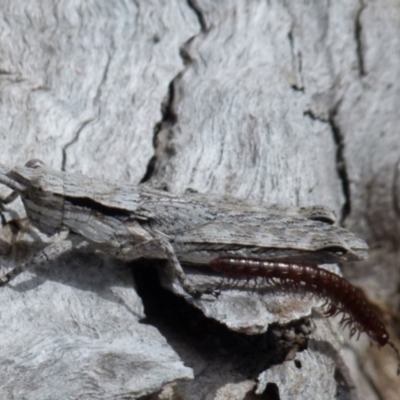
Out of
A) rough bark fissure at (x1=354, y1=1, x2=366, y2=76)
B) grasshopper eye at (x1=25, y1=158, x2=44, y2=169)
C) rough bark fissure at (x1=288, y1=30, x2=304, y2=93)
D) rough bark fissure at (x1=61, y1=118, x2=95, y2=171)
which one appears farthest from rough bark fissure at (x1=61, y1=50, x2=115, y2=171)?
rough bark fissure at (x1=354, y1=1, x2=366, y2=76)

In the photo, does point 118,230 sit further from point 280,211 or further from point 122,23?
point 122,23

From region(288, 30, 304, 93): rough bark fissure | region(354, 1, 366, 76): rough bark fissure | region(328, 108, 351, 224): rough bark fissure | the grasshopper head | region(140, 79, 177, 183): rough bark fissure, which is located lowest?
the grasshopper head

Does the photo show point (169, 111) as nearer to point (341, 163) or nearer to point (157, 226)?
point (157, 226)

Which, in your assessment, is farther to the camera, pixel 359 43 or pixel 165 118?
pixel 359 43

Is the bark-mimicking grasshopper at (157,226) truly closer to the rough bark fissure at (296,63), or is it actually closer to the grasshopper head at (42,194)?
the grasshopper head at (42,194)

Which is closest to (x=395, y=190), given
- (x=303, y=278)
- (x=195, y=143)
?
(x=195, y=143)

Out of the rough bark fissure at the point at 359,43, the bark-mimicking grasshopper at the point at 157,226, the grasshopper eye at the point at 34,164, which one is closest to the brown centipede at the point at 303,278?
the bark-mimicking grasshopper at the point at 157,226

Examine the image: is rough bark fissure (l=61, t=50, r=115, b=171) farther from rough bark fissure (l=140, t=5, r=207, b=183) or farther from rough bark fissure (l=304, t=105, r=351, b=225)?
rough bark fissure (l=304, t=105, r=351, b=225)
